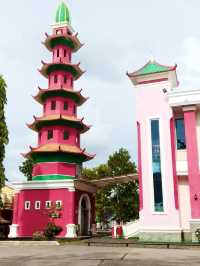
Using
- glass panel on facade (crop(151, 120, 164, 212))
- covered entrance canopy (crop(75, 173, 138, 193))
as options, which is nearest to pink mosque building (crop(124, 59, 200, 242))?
glass panel on facade (crop(151, 120, 164, 212))

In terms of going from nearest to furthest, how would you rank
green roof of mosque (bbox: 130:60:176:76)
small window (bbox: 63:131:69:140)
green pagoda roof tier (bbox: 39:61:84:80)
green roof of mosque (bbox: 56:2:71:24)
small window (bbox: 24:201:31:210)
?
green roof of mosque (bbox: 130:60:176:76), small window (bbox: 24:201:31:210), small window (bbox: 63:131:69:140), green pagoda roof tier (bbox: 39:61:84:80), green roof of mosque (bbox: 56:2:71:24)

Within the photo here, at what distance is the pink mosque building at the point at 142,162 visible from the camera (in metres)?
22.2

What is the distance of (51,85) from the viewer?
34406 mm

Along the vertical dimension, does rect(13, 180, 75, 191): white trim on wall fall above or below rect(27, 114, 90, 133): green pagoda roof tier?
below

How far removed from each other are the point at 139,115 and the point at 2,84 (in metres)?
11.3

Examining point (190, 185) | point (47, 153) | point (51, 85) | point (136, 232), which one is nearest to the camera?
point (190, 185)

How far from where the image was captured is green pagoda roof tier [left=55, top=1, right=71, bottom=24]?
3662cm

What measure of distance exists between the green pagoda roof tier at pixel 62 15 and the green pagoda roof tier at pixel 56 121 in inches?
456

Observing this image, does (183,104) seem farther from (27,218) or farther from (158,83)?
(27,218)

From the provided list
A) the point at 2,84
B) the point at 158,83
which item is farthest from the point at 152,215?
the point at 2,84

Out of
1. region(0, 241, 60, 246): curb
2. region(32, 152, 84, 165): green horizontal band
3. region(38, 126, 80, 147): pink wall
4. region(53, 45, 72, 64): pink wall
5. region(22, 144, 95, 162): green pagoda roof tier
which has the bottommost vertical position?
region(0, 241, 60, 246): curb

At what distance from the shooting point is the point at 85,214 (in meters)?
31.2

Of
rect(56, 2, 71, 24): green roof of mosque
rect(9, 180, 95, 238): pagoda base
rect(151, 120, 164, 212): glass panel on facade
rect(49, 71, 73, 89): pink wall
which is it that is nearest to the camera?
rect(151, 120, 164, 212): glass panel on facade

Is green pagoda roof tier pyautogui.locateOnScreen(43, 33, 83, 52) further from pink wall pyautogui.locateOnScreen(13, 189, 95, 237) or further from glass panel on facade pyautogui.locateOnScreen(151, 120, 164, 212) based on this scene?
pink wall pyautogui.locateOnScreen(13, 189, 95, 237)
